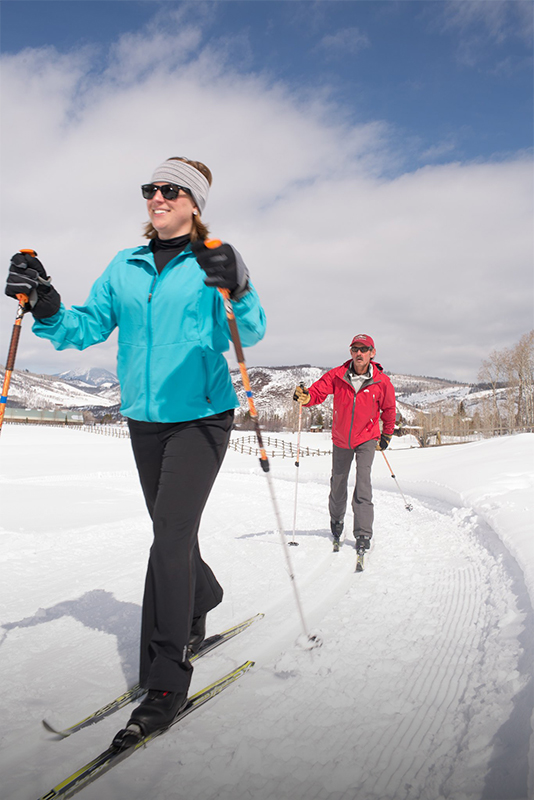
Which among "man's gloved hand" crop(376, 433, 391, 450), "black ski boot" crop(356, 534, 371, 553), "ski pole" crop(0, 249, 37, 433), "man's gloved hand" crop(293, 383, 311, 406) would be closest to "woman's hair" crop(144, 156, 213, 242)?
"ski pole" crop(0, 249, 37, 433)

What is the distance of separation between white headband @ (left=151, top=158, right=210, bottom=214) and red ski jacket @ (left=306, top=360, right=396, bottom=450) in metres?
3.18

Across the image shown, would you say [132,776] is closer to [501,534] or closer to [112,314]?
[112,314]

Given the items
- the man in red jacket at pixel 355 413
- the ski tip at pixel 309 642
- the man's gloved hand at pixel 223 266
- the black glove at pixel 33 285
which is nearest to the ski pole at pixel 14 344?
the black glove at pixel 33 285

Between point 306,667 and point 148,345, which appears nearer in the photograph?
point 148,345

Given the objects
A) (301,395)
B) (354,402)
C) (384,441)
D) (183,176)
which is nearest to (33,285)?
→ (183,176)

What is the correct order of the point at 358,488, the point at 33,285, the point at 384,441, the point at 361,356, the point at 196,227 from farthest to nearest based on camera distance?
the point at 384,441, the point at 361,356, the point at 358,488, the point at 196,227, the point at 33,285

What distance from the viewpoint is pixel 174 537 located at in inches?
87.0

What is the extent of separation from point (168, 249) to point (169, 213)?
18cm

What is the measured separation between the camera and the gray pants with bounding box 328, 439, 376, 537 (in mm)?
5000

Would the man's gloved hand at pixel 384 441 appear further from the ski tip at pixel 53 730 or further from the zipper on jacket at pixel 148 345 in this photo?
the ski tip at pixel 53 730

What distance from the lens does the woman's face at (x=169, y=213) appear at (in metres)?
2.40

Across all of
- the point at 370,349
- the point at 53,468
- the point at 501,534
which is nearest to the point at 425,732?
the point at 501,534

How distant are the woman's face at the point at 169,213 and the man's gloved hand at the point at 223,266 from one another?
17.5 inches

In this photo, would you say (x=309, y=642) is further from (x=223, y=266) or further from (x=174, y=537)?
(x=223, y=266)
